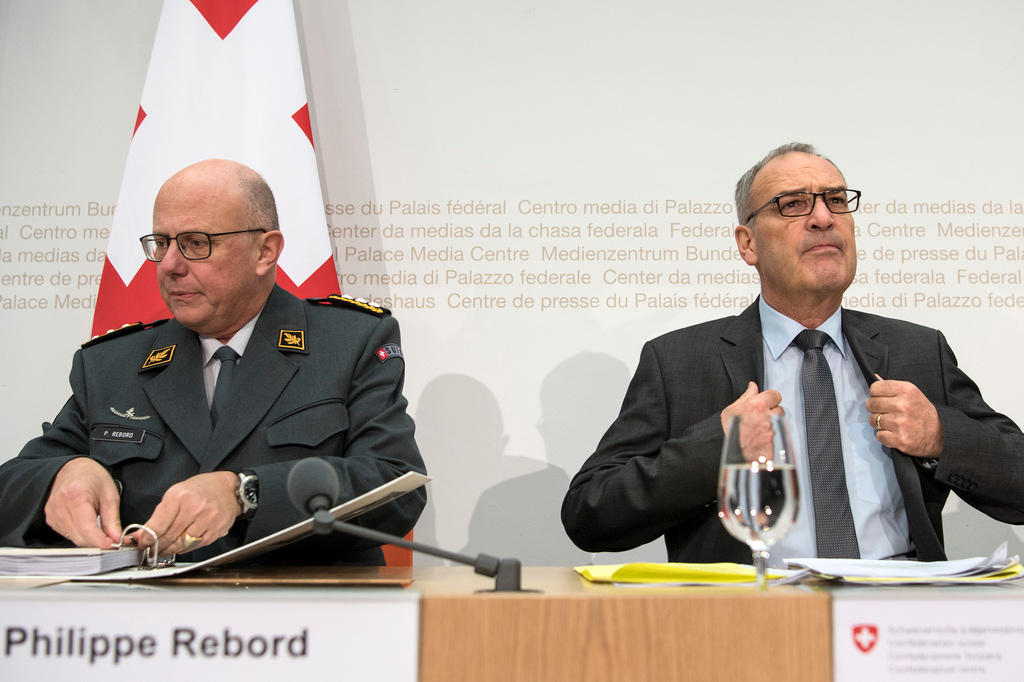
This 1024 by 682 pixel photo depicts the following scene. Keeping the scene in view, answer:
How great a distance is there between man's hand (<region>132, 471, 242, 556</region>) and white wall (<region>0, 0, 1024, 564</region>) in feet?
5.12

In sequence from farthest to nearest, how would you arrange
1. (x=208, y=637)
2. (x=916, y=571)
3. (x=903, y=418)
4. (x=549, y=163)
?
(x=549, y=163)
(x=903, y=418)
(x=916, y=571)
(x=208, y=637)

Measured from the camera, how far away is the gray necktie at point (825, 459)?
2125 mm

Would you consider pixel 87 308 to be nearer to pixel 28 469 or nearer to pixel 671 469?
pixel 28 469

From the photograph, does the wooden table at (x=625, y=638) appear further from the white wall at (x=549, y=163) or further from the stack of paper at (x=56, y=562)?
the white wall at (x=549, y=163)

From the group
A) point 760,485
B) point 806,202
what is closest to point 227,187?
point 806,202

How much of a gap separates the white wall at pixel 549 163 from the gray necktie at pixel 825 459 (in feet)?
3.24

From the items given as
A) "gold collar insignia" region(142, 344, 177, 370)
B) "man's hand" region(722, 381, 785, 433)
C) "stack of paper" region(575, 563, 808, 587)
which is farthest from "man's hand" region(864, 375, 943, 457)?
"gold collar insignia" region(142, 344, 177, 370)

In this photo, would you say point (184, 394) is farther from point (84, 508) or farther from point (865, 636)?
point (865, 636)

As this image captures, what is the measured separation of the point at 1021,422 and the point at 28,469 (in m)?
2.99

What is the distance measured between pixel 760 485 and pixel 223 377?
1.43 meters

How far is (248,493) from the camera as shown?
184cm

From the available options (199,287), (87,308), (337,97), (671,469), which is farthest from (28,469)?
(337,97)

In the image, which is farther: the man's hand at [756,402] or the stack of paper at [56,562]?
the man's hand at [756,402]

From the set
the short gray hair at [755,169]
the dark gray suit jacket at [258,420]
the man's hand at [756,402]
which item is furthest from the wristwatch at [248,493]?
the short gray hair at [755,169]
